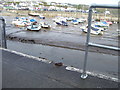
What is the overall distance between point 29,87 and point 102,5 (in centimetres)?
191

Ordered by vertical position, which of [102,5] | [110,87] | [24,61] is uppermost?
[102,5]

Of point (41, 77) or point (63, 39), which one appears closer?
point (41, 77)

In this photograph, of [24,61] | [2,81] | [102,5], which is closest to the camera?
[102,5]

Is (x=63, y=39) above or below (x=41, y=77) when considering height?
below

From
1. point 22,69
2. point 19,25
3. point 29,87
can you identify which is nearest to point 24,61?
point 22,69

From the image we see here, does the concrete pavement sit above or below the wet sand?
above

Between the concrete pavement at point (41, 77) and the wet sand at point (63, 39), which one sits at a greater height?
the concrete pavement at point (41, 77)

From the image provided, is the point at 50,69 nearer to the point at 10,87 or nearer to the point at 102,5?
the point at 10,87

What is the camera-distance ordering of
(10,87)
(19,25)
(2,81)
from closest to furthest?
(10,87) → (2,81) → (19,25)

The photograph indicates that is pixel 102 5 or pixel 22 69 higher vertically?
pixel 102 5

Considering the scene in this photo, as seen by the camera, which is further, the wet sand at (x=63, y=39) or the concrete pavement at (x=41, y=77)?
the wet sand at (x=63, y=39)

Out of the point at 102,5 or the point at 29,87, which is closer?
the point at 102,5

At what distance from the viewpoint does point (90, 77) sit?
284 centimetres

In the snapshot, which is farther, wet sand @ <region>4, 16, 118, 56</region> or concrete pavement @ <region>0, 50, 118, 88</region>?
wet sand @ <region>4, 16, 118, 56</region>
